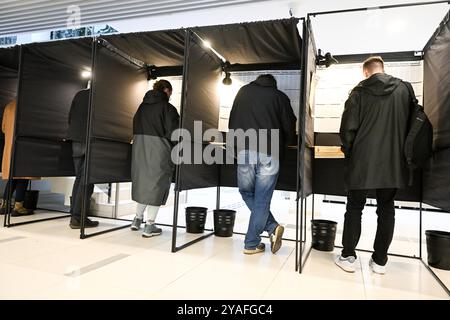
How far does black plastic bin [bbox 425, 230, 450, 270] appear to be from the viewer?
8.02 ft

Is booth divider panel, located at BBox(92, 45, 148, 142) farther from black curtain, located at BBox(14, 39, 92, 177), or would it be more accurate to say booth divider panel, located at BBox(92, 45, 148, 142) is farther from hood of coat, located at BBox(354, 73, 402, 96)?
hood of coat, located at BBox(354, 73, 402, 96)

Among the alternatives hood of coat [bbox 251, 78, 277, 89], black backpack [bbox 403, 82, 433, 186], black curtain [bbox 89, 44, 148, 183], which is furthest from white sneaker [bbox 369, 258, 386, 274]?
black curtain [bbox 89, 44, 148, 183]

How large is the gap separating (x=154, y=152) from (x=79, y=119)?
1047 millimetres

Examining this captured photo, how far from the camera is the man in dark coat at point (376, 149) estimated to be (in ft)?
7.02

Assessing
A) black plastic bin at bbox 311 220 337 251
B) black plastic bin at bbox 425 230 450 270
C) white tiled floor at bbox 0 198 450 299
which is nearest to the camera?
white tiled floor at bbox 0 198 450 299

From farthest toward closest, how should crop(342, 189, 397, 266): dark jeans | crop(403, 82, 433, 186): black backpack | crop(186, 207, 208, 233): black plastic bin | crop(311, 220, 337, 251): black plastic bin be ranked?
crop(186, 207, 208, 233): black plastic bin, crop(311, 220, 337, 251): black plastic bin, crop(342, 189, 397, 266): dark jeans, crop(403, 82, 433, 186): black backpack

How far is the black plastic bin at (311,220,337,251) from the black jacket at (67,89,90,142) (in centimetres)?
266

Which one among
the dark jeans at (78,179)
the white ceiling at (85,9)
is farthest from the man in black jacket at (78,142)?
the white ceiling at (85,9)

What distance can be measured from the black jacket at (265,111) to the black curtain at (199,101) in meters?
0.48

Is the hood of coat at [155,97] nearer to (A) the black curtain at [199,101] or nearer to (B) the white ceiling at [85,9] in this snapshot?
(A) the black curtain at [199,101]

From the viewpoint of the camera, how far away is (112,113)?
3.32m

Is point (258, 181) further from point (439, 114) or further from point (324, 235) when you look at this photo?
point (439, 114)

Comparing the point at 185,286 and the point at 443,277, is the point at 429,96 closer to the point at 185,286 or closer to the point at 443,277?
the point at 443,277
